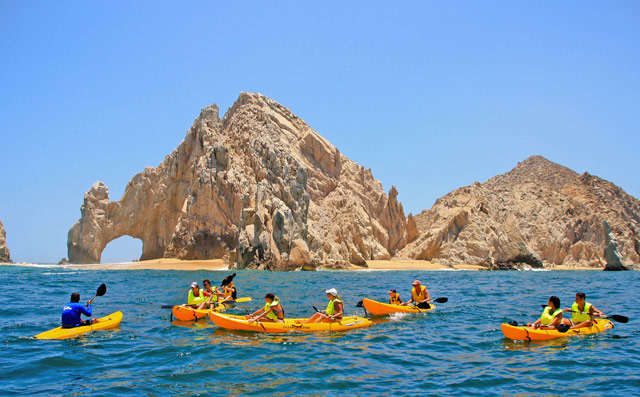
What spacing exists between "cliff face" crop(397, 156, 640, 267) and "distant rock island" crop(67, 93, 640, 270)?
208mm

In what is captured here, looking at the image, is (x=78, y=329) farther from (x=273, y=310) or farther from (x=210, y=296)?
(x=210, y=296)

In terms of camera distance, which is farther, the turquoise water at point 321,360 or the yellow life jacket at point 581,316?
the yellow life jacket at point 581,316

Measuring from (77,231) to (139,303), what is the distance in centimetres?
5168

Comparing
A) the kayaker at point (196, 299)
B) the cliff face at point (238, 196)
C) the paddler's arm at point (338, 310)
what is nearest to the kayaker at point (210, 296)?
the kayaker at point (196, 299)

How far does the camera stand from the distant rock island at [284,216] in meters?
52.0

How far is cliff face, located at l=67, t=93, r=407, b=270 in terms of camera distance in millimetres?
58531

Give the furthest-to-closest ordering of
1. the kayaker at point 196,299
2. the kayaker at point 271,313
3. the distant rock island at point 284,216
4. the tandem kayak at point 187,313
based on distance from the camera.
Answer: the distant rock island at point 284,216 → the kayaker at point 196,299 → the tandem kayak at point 187,313 → the kayaker at point 271,313

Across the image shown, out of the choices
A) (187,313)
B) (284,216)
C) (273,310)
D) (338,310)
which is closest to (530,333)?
(338,310)

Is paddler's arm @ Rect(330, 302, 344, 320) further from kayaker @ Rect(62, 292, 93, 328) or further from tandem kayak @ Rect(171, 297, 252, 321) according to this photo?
kayaker @ Rect(62, 292, 93, 328)

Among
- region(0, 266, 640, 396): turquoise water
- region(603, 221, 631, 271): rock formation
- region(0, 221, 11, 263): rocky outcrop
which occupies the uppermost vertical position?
region(0, 221, 11, 263): rocky outcrop

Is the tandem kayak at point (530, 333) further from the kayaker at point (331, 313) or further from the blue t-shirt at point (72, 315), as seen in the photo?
the blue t-shirt at point (72, 315)

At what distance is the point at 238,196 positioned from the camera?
6078cm

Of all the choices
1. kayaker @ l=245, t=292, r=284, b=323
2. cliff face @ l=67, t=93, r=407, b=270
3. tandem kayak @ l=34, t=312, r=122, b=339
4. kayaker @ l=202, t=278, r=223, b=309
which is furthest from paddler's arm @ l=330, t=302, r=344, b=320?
cliff face @ l=67, t=93, r=407, b=270

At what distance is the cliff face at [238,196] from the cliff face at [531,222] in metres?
8.21
